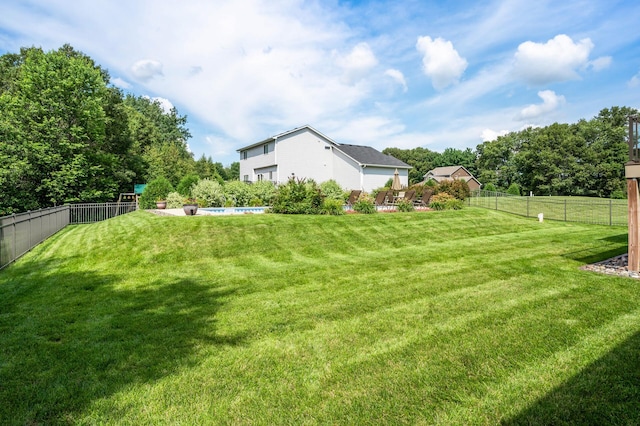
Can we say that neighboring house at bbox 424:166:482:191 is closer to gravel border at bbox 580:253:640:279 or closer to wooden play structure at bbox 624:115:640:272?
gravel border at bbox 580:253:640:279

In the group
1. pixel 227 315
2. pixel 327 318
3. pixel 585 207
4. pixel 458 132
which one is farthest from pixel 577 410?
pixel 585 207

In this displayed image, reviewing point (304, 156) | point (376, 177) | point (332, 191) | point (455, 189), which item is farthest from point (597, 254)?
point (376, 177)

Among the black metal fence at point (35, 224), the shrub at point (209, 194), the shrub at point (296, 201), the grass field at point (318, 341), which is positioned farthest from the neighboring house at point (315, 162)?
the grass field at point (318, 341)

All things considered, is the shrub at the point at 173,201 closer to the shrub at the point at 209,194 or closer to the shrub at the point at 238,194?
the shrub at the point at 209,194

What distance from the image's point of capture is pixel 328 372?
3.39 m

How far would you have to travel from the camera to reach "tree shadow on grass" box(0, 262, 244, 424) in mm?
3027

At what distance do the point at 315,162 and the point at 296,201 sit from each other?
617 inches

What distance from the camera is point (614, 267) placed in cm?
759

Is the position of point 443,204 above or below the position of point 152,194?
below

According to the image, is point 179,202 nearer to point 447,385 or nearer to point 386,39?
point 386,39

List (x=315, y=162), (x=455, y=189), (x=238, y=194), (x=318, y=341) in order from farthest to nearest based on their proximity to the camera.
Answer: (x=315, y=162) < (x=455, y=189) < (x=238, y=194) < (x=318, y=341)

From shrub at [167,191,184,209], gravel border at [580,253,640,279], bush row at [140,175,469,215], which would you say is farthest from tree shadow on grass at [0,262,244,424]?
shrub at [167,191,184,209]

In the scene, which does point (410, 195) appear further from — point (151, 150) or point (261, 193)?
point (151, 150)

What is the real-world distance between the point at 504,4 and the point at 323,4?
7425 mm
